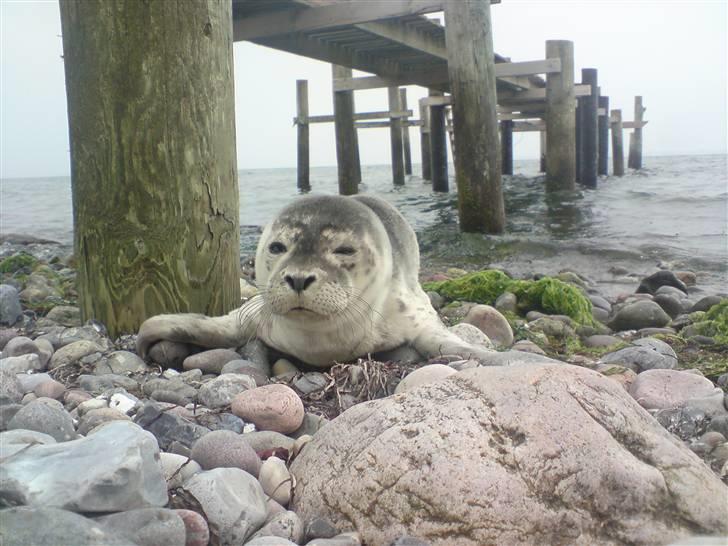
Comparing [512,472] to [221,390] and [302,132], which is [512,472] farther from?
[302,132]

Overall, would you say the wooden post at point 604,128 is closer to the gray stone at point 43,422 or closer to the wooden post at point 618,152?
the wooden post at point 618,152

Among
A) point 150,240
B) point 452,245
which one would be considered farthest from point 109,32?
point 452,245

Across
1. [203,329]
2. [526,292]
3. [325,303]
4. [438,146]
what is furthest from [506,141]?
[325,303]

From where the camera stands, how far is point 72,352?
142 inches

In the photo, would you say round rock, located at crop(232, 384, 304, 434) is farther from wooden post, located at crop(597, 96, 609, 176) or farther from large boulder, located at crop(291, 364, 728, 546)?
wooden post, located at crop(597, 96, 609, 176)

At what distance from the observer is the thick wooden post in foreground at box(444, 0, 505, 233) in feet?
31.0

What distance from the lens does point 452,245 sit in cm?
966

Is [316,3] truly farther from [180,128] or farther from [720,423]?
[720,423]

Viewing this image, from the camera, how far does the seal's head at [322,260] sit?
3.30 m

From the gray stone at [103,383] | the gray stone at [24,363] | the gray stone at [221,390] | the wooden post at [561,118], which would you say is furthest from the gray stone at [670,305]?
the wooden post at [561,118]

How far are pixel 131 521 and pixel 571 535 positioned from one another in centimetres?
98

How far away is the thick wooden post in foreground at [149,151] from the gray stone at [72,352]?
38 cm

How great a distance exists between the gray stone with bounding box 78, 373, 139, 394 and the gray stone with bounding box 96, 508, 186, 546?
1375mm

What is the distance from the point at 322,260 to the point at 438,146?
1743 centimetres
